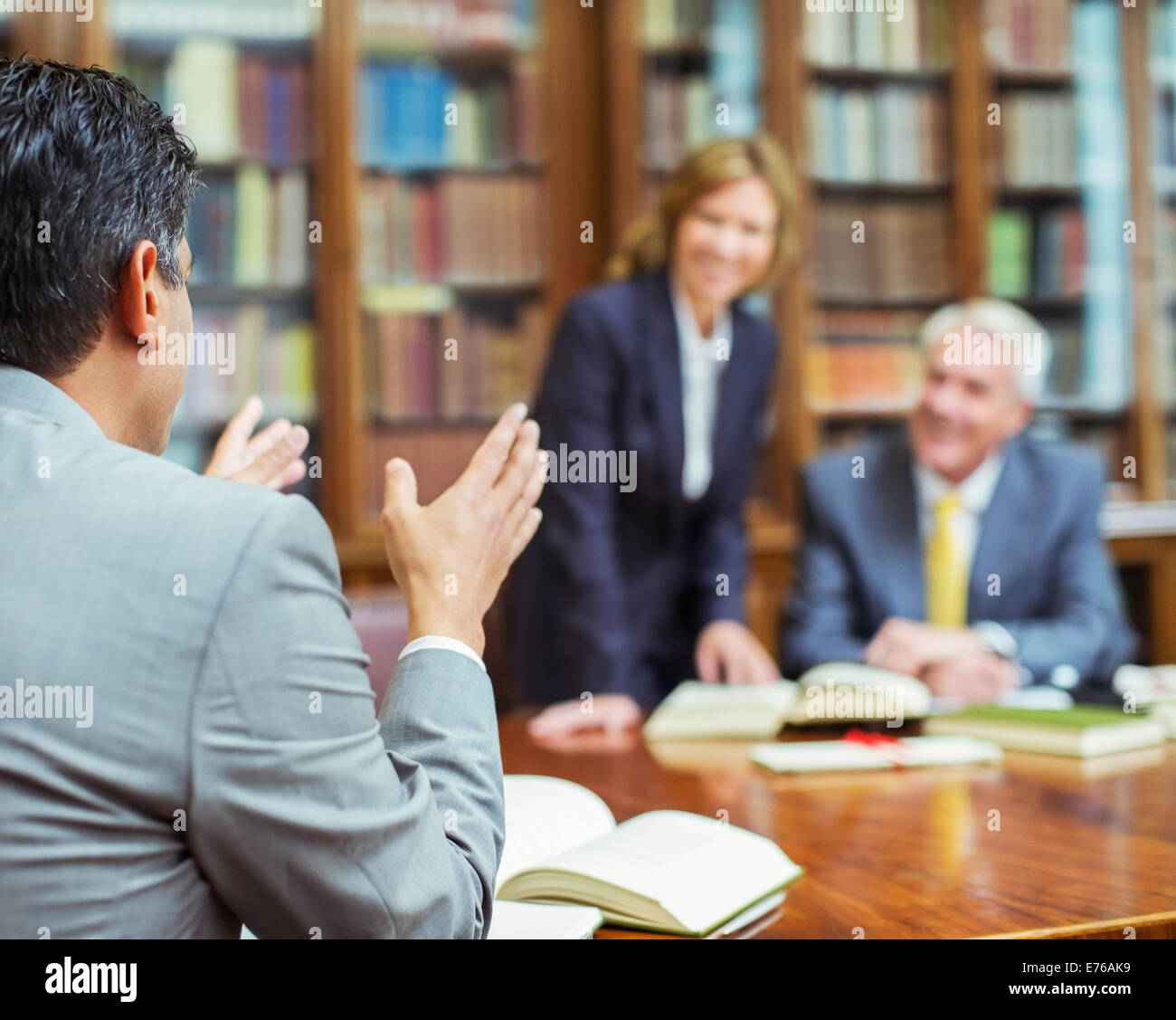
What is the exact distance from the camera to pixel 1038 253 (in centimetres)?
412

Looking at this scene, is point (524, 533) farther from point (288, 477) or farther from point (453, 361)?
point (453, 361)

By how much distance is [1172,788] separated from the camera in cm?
142

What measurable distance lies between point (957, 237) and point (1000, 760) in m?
2.78

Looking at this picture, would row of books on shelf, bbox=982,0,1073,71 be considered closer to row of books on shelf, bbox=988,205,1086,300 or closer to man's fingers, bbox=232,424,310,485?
row of books on shelf, bbox=988,205,1086,300

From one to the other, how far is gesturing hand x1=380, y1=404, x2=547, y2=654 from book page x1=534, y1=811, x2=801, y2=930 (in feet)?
0.82

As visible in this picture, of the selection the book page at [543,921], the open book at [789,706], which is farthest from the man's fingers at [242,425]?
the open book at [789,706]

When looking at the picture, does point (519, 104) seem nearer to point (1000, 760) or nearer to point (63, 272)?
point (1000, 760)

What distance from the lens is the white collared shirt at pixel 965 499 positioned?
2.40 meters

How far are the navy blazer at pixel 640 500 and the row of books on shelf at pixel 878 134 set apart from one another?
142 centimetres

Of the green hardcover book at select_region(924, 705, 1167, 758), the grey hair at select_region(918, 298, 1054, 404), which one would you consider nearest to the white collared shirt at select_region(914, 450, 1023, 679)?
the grey hair at select_region(918, 298, 1054, 404)

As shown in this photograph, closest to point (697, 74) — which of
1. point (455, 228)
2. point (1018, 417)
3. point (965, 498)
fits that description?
point (455, 228)

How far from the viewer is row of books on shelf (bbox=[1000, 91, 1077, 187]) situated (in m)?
4.07
